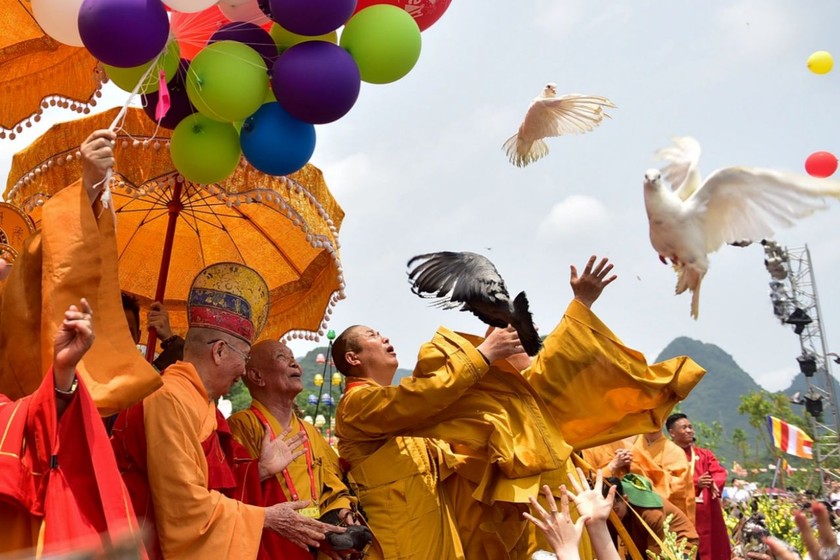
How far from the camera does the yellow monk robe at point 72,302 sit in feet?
9.43

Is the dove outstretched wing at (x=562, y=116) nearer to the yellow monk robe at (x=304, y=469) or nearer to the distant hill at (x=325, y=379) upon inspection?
the distant hill at (x=325, y=379)

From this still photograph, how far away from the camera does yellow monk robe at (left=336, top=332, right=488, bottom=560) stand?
3941 millimetres

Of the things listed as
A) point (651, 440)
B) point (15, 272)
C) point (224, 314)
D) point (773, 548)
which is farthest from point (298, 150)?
point (651, 440)

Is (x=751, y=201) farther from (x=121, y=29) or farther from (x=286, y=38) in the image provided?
(x=121, y=29)

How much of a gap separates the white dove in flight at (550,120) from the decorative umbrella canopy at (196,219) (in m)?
1.12

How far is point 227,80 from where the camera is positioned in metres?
3.48

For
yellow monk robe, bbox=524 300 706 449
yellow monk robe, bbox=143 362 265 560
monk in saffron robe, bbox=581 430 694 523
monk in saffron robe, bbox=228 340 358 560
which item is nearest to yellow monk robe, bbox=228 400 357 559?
monk in saffron robe, bbox=228 340 358 560

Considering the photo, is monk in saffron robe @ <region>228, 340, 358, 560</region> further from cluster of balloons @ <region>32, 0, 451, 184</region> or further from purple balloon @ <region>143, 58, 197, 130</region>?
purple balloon @ <region>143, 58, 197, 130</region>

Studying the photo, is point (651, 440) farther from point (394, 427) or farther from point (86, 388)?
point (86, 388)

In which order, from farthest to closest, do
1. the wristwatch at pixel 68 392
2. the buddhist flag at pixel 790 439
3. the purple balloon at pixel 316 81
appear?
the buddhist flag at pixel 790 439 → the purple balloon at pixel 316 81 → the wristwatch at pixel 68 392

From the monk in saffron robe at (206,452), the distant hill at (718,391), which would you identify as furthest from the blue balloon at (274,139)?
the distant hill at (718,391)

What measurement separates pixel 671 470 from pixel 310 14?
5.26m

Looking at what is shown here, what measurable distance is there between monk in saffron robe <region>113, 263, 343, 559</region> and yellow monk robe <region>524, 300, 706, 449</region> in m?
1.33

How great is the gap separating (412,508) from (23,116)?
276cm
